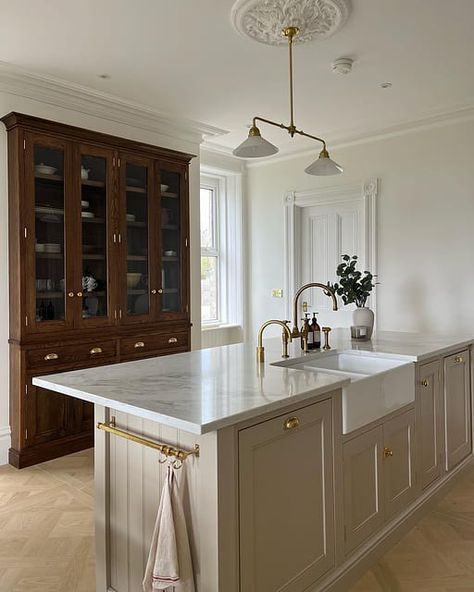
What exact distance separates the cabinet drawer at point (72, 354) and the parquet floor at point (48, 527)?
0.71 meters

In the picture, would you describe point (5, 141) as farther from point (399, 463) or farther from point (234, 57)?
point (399, 463)

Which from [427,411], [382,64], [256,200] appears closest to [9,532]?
[427,411]

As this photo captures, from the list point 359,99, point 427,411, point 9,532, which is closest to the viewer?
point 9,532

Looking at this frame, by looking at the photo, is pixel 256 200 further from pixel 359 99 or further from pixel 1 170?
pixel 1 170

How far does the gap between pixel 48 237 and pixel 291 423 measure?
2562 mm

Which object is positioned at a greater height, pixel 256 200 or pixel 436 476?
pixel 256 200

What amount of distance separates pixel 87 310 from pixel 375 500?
2473 mm

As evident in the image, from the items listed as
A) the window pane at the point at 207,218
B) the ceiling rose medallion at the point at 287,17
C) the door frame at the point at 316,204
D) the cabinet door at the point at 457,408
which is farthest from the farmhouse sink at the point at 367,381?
the window pane at the point at 207,218

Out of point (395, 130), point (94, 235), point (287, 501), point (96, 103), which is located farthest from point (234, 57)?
point (287, 501)

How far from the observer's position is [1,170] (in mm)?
3545

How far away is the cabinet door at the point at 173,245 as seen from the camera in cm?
439

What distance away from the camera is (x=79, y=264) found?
149 inches

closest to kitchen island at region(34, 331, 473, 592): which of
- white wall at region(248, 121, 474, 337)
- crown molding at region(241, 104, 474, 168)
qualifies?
white wall at region(248, 121, 474, 337)

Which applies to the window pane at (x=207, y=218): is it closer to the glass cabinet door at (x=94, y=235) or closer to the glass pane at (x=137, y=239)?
the glass pane at (x=137, y=239)
